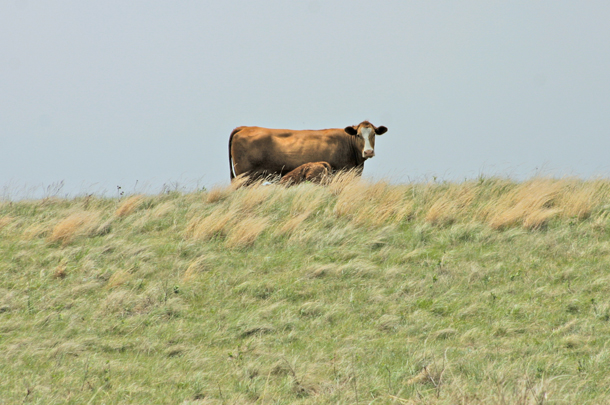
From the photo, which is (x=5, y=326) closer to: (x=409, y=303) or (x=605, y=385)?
(x=409, y=303)

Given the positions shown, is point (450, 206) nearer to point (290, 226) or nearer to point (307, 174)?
point (290, 226)

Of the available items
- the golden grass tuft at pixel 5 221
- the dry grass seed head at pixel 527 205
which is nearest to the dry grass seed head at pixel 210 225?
the golden grass tuft at pixel 5 221

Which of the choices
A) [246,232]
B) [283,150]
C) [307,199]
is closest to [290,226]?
[246,232]

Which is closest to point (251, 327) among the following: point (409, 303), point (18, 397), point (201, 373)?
point (201, 373)

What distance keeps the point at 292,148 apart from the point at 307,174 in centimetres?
187

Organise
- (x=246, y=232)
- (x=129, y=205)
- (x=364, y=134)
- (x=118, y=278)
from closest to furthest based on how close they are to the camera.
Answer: (x=118, y=278)
(x=246, y=232)
(x=129, y=205)
(x=364, y=134)

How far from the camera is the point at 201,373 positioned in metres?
6.58

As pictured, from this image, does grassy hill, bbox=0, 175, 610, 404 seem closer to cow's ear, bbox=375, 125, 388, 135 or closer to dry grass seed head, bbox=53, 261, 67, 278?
dry grass seed head, bbox=53, 261, 67, 278

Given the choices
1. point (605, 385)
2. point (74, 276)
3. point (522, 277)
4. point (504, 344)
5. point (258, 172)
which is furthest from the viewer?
point (258, 172)

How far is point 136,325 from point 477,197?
26.6 ft

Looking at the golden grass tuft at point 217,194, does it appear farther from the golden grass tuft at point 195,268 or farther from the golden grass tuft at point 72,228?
the golden grass tuft at point 195,268

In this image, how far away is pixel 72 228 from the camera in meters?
11.6

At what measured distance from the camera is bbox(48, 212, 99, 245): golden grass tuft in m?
11.4

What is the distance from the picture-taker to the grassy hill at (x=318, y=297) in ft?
20.5
